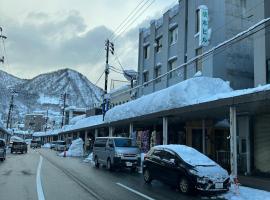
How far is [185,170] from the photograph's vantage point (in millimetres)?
16359

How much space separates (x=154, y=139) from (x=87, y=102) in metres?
153

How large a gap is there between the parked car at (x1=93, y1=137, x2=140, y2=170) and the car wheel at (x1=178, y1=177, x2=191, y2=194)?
1019 centimetres

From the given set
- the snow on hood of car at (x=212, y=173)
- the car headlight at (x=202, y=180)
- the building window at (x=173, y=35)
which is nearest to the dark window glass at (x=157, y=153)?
the snow on hood of car at (x=212, y=173)

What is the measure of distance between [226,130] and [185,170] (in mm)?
18736

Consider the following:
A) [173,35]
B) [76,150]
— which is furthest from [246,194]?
[76,150]

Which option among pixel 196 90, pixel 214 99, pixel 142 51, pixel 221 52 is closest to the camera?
pixel 214 99

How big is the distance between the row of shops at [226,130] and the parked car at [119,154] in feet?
7.40

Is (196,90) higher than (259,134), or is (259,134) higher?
(196,90)

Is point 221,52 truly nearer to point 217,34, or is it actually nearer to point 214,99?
point 217,34

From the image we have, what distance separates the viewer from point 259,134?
2648 cm

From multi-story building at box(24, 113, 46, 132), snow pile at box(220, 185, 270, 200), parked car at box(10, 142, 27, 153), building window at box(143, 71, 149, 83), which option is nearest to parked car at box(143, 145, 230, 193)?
snow pile at box(220, 185, 270, 200)

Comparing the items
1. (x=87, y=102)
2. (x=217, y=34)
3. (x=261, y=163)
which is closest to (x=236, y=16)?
(x=217, y=34)

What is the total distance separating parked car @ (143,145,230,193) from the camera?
15.7m

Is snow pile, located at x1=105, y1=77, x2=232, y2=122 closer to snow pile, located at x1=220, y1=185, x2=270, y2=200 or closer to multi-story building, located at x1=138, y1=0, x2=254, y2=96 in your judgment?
multi-story building, located at x1=138, y1=0, x2=254, y2=96
